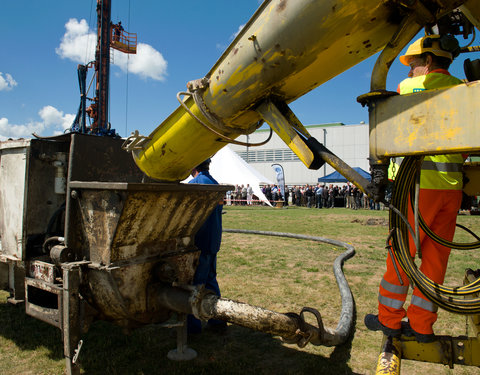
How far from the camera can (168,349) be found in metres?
3.14

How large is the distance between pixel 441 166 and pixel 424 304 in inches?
36.3

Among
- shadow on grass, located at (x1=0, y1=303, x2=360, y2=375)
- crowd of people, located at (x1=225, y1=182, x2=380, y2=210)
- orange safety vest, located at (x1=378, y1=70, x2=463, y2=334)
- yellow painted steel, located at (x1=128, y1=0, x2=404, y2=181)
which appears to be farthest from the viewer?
crowd of people, located at (x1=225, y1=182, x2=380, y2=210)

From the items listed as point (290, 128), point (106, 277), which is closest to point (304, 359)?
point (106, 277)

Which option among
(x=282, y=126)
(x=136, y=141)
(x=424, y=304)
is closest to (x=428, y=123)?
(x=282, y=126)

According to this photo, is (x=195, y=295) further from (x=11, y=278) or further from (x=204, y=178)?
(x=11, y=278)

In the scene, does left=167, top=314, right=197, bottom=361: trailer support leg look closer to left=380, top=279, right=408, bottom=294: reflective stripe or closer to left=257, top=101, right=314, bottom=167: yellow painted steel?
left=380, top=279, right=408, bottom=294: reflective stripe

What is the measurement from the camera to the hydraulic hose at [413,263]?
6.37 feet

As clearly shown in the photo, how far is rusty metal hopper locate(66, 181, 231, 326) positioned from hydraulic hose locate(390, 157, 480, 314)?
4.79 feet

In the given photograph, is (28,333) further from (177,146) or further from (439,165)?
(439,165)

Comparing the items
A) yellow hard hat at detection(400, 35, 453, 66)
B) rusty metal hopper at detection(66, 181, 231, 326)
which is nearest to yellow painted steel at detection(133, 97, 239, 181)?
rusty metal hopper at detection(66, 181, 231, 326)

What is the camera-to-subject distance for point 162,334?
3.48m

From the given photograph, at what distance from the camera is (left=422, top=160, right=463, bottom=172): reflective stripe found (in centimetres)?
236

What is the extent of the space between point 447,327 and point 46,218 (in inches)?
156

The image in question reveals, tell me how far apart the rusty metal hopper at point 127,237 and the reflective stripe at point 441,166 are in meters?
1.64
